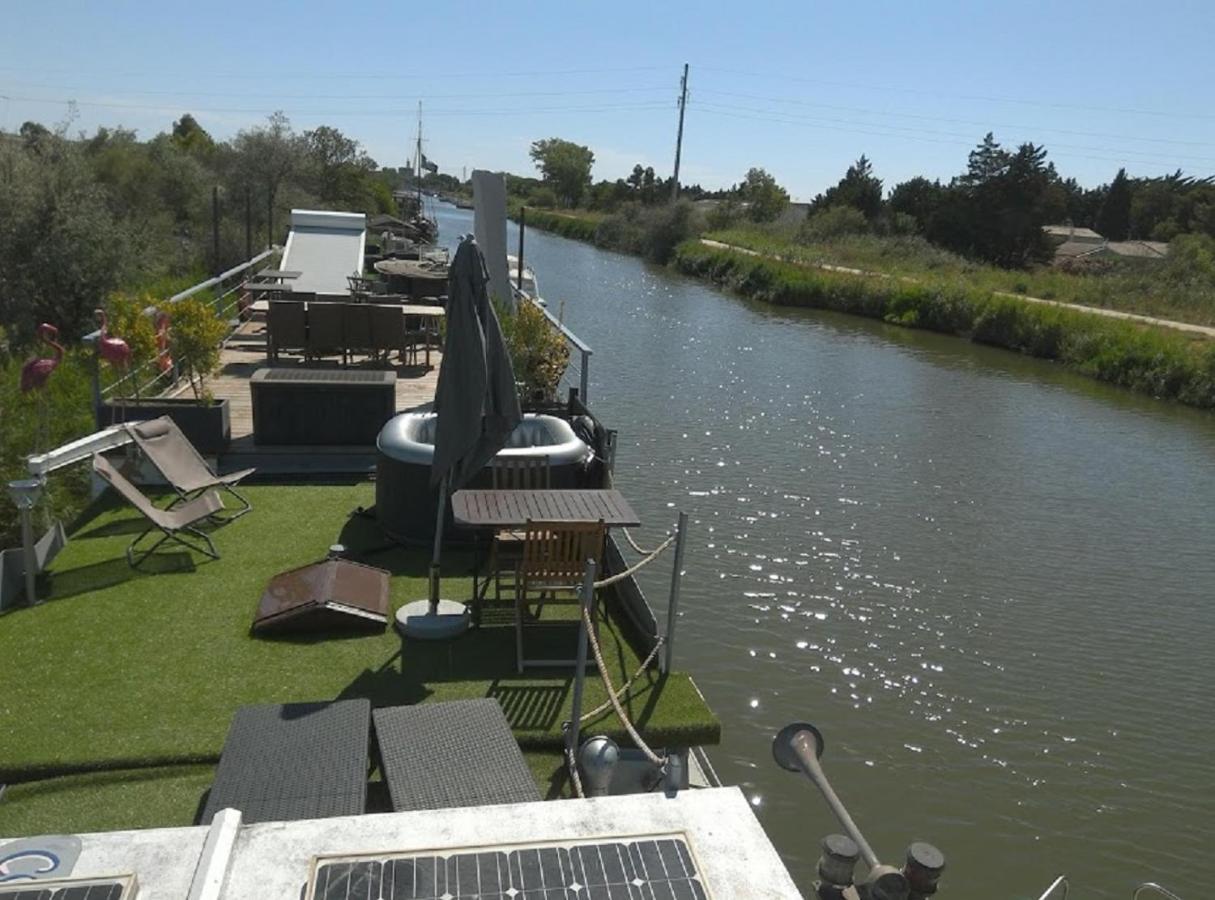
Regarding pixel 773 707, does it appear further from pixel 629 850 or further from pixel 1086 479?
pixel 1086 479

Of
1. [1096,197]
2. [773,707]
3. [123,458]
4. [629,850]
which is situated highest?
[1096,197]

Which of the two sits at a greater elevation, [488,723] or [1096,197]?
[1096,197]

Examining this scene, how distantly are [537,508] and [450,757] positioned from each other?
2139 millimetres

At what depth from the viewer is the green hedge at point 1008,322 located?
21734 mm

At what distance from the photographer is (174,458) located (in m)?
7.09

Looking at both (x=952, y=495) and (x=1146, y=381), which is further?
(x=1146, y=381)

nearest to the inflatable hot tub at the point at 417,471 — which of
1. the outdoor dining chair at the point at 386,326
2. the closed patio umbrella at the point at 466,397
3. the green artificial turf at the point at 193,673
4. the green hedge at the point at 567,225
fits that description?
the green artificial turf at the point at 193,673

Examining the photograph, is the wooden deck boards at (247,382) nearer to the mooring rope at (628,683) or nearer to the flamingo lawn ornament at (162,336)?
the flamingo lawn ornament at (162,336)

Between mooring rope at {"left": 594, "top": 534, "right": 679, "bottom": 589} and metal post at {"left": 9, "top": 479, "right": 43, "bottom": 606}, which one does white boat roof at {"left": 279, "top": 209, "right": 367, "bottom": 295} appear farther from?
mooring rope at {"left": 594, "top": 534, "right": 679, "bottom": 589}

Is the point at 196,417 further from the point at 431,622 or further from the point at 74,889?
the point at 74,889

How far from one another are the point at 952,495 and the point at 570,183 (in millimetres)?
112695

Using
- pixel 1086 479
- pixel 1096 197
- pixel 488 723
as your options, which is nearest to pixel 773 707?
pixel 488 723

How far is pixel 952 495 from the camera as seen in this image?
40.1ft

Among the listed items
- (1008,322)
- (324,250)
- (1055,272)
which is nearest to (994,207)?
(1055,272)
